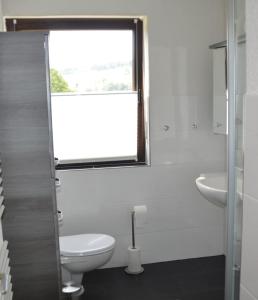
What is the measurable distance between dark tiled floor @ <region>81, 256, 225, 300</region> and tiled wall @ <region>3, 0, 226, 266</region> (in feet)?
0.47

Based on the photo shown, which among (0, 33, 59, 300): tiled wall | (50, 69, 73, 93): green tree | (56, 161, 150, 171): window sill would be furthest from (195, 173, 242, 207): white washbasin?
(50, 69, 73, 93): green tree

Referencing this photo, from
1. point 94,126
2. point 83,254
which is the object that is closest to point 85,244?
point 83,254

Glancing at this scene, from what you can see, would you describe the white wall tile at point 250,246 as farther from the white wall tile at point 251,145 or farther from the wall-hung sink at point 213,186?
the wall-hung sink at point 213,186

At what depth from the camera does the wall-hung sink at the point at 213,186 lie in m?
2.38

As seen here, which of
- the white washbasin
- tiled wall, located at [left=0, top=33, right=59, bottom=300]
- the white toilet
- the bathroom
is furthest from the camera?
the bathroom

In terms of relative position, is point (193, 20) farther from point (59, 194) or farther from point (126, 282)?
point (126, 282)

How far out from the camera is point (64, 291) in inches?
106

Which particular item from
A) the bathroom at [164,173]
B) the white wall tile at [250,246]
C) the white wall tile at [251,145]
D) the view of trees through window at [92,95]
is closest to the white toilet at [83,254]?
the bathroom at [164,173]

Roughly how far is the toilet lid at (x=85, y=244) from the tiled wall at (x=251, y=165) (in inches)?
54.4

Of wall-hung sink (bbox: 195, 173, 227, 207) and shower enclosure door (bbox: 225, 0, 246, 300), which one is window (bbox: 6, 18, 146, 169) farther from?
shower enclosure door (bbox: 225, 0, 246, 300)

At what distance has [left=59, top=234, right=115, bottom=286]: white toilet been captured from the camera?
103 inches

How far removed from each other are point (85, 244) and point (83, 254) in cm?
16

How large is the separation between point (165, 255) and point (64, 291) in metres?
1.00

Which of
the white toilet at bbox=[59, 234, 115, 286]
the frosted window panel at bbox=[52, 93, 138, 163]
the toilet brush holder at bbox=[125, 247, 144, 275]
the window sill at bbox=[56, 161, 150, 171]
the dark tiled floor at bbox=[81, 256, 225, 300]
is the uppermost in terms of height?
the frosted window panel at bbox=[52, 93, 138, 163]
